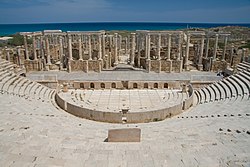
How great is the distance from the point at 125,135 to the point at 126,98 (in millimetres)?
10224

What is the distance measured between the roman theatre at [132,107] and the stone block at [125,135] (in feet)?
1.39

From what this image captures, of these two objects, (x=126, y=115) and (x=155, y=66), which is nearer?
(x=126, y=115)

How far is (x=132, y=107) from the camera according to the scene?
51.9 feet

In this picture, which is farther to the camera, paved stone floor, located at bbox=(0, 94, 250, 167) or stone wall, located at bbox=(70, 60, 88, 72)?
stone wall, located at bbox=(70, 60, 88, 72)

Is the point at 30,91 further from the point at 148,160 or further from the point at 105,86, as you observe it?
the point at 148,160

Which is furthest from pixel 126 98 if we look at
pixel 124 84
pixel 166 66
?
pixel 166 66

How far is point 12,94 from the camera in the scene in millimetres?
14891

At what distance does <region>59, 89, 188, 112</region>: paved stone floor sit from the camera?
16062mm

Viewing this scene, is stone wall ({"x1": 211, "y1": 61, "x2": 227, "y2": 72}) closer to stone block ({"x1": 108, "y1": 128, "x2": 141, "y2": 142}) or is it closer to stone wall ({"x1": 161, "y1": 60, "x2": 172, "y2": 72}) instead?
stone wall ({"x1": 161, "y1": 60, "x2": 172, "y2": 72})

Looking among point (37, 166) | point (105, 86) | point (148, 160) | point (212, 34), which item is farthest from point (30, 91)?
point (212, 34)

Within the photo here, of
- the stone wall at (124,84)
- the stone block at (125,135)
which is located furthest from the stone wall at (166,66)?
the stone block at (125,135)

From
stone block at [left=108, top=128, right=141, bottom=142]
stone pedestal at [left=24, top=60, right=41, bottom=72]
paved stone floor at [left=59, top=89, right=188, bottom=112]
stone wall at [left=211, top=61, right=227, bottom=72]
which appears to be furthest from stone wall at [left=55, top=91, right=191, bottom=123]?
stone pedestal at [left=24, top=60, right=41, bottom=72]

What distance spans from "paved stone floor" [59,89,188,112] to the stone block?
7510 millimetres

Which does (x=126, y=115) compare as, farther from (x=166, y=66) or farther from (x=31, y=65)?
(x=31, y=65)
